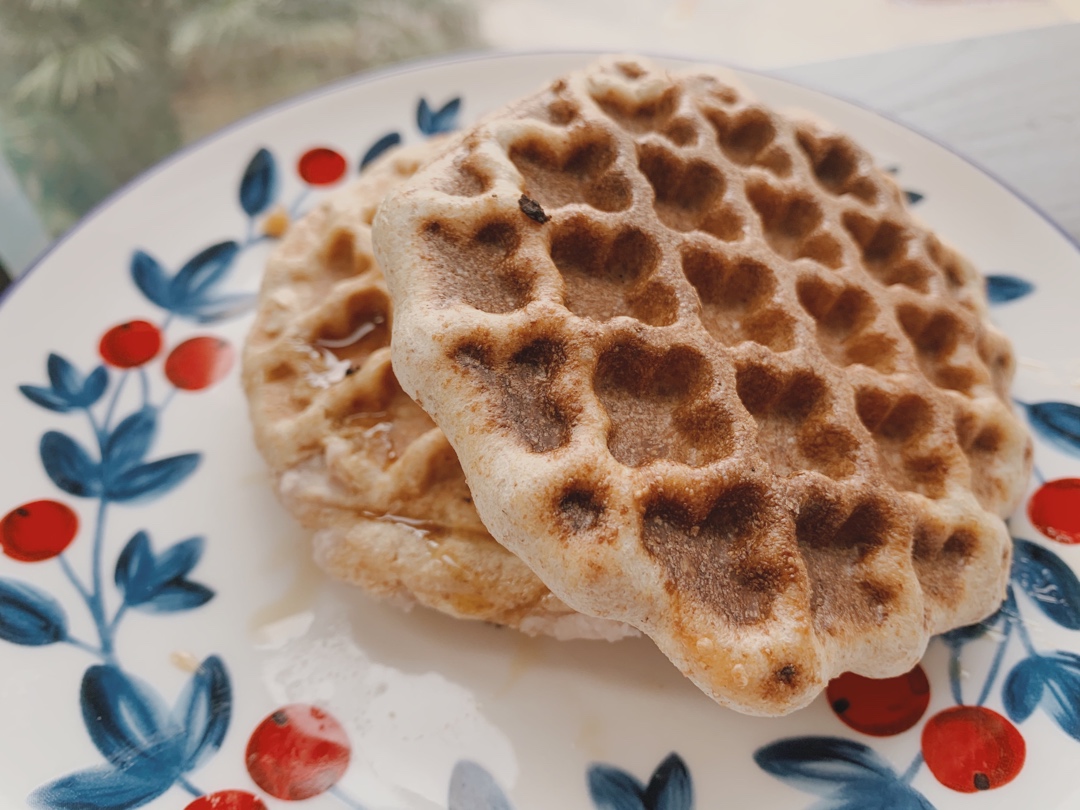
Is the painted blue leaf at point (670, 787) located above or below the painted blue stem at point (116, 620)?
below

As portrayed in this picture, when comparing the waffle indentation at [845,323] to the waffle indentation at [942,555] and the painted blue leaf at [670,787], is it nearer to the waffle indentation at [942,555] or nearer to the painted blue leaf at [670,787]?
the waffle indentation at [942,555]

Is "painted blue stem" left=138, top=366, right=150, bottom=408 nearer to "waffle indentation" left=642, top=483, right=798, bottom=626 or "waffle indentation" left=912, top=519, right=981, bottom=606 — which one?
"waffle indentation" left=642, top=483, right=798, bottom=626

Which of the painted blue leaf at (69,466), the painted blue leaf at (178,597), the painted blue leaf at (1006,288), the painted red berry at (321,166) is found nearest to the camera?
the painted blue leaf at (178,597)

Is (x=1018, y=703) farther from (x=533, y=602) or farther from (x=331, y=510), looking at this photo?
(x=331, y=510)

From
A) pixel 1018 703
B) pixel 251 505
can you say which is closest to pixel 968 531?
pixel 1018 703

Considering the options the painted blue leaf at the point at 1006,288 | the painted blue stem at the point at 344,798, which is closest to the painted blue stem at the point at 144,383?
the painted blue stem at the point at 344,798

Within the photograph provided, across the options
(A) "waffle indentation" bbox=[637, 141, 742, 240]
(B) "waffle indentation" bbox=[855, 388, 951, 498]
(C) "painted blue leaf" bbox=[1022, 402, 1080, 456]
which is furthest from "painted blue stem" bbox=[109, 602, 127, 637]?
(C) "painted blue leaf" bbox=[1022, 402, 1080, 456]
